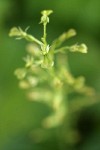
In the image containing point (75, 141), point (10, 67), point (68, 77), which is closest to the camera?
point (68, 77)

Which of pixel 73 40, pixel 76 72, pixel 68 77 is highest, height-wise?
pixel 73 40

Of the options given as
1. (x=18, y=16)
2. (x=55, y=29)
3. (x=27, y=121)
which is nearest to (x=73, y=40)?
(x=55, y=29)

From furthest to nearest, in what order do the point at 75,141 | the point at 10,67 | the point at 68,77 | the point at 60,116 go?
the point at 10,67
the point at 75,141
the point at 60,116
the point at 68,77

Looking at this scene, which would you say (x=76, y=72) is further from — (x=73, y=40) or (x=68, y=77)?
(x=68, y=77)

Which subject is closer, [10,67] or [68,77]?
[68,77]

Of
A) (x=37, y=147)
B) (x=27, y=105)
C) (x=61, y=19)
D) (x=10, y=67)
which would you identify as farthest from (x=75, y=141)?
(x=61, y=19)

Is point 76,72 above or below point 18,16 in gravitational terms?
below
